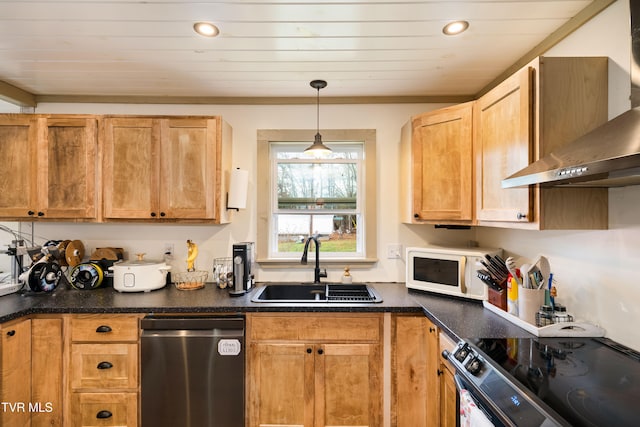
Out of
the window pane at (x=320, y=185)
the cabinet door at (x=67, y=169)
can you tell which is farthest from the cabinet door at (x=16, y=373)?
the window pane at (x=320, y=185)

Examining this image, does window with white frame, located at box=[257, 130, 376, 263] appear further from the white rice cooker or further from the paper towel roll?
the white rice cooker

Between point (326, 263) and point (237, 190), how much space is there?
0.92 m

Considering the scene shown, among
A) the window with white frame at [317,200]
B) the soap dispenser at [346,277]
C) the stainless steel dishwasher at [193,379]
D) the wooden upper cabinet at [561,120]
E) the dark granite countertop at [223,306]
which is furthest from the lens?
the window with white frame at [317,200]

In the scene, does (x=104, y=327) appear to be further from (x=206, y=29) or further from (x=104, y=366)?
(x=206, y=29)

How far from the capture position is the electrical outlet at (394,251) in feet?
8.38

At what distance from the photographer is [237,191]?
2338 millimetres

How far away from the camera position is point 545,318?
1479mm

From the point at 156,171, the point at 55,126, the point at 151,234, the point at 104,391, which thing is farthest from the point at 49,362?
the point at 55,126

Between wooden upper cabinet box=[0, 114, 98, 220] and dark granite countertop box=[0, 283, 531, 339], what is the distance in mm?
594

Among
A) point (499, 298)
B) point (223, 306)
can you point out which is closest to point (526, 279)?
point (499, 298)

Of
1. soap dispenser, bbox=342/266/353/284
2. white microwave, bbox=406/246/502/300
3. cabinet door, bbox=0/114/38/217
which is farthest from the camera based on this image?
soap dispenser, bbox=342/266/353/284

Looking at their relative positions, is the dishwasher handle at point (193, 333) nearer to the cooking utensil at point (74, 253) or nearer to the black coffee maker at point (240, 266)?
the black coffee maker at point (240, 266)

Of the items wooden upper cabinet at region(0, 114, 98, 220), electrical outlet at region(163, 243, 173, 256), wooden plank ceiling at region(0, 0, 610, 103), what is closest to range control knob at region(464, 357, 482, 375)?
wooden plank ceiling at region(0, 0, 610, 103)

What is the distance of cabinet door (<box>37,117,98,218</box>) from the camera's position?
2.22m
